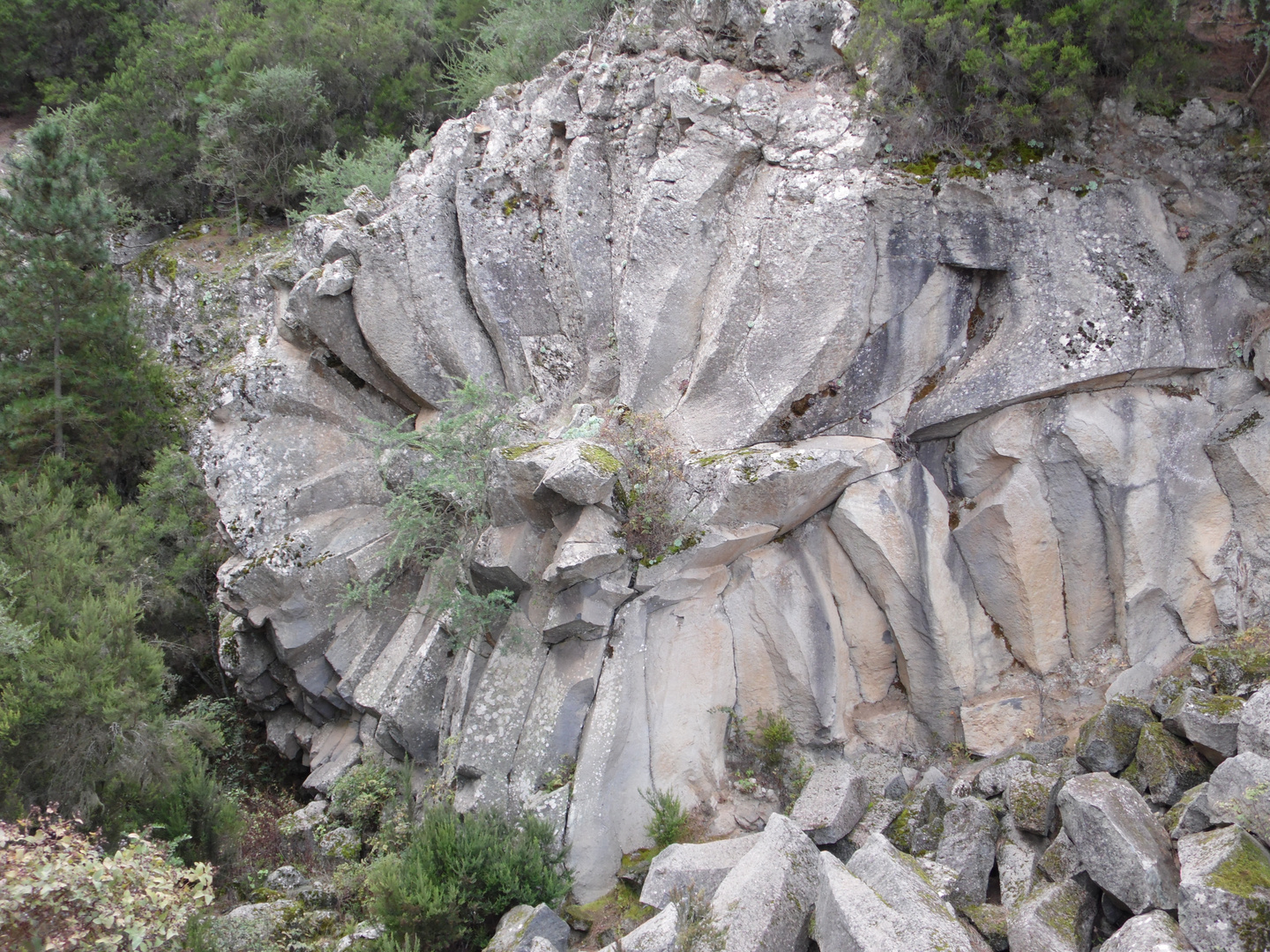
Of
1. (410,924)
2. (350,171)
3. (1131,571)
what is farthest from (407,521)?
(350,171)

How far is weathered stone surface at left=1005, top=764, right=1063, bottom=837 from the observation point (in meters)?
6.88

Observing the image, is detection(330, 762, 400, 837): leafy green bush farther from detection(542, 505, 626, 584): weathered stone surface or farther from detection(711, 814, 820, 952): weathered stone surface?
detection(711, 814, 820, 952): weathered stone surface

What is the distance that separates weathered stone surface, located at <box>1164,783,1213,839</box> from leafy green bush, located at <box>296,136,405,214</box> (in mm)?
13741

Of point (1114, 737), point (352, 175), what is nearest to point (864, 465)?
point (1114, 737)

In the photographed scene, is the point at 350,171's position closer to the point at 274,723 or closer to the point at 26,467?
the point at 26,467

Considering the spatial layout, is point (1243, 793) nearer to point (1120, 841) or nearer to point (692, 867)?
point (1120, 841)

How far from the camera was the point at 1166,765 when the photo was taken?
21.9 ft

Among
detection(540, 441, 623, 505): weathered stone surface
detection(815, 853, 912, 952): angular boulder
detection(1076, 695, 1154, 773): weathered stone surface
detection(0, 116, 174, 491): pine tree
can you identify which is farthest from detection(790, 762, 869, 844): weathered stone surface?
detection(0, 116, 174, 491): pine tree

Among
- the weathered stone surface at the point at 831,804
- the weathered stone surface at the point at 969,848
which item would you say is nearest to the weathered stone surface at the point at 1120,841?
the weathered stone surface at the point at 969,848

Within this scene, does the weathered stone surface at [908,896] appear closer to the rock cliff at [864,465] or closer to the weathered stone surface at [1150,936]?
the weathered stone surface at [1150,936]

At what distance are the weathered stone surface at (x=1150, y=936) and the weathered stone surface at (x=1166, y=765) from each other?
48.9 inches

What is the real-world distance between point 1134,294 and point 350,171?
12.9m

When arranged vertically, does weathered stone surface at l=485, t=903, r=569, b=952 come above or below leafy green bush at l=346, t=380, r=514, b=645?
below

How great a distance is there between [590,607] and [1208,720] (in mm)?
5334
